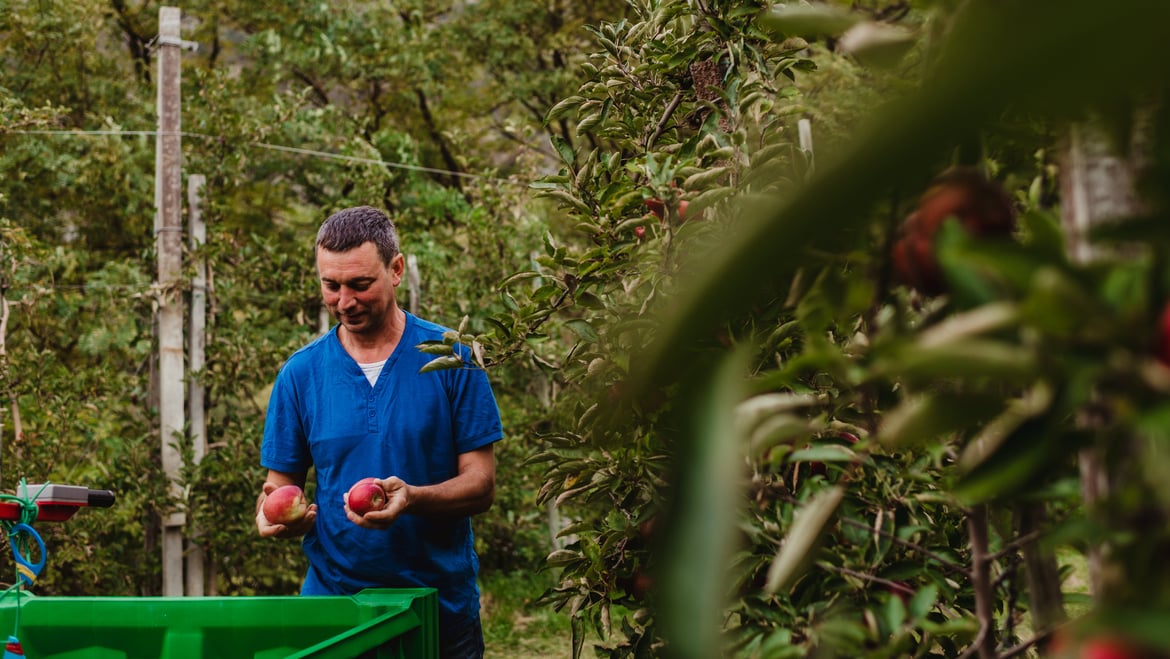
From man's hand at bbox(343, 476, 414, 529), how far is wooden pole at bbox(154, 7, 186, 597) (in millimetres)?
3494

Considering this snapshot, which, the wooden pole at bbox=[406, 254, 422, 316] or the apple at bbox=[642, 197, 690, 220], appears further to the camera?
the wooden pole at bbox=[406, 254, 422, 316]

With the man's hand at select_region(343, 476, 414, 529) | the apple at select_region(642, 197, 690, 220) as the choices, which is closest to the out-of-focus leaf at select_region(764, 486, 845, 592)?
the apple at select_region(642, 197, 690, 220)

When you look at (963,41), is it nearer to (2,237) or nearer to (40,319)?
(2,237)

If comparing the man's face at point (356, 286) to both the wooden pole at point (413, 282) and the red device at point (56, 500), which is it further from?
the wooden pole at point (413, 282)

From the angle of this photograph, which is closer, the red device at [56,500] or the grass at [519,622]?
the red device at [56,500]

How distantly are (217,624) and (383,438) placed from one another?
63cm

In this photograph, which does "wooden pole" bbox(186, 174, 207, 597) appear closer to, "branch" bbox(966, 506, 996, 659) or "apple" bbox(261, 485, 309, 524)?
"apple" bbox(261, 485, 309, 524)

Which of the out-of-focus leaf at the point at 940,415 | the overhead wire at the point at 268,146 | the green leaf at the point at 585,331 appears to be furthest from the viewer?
the overhead wire at the point at 268,146

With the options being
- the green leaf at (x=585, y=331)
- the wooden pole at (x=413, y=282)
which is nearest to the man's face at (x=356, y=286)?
the green leaf at (x=585, y=331)

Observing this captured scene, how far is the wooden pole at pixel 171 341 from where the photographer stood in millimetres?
5293

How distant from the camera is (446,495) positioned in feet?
7.30

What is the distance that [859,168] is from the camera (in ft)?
1.29

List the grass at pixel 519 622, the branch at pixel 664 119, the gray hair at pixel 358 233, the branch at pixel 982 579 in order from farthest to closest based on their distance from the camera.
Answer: the grass at pixel 519 622
the gray hair at pixel 358 233
the branch at pixel 664 119
the branch at pixel 982 579

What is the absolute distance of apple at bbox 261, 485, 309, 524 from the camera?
7.40 feet
